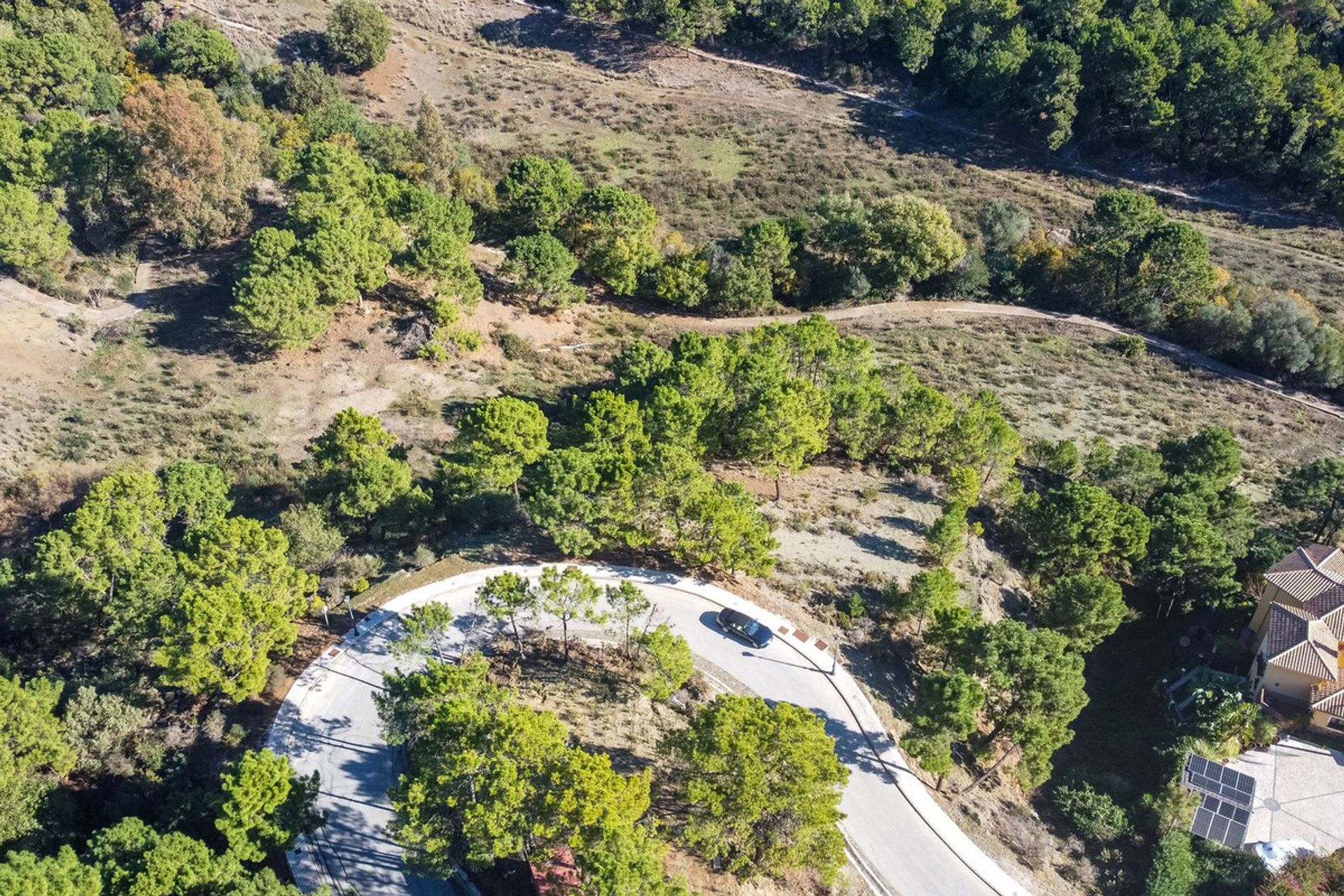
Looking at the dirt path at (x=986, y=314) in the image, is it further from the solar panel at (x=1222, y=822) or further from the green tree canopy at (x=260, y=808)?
the green tree canopy at (x=260, y=808)

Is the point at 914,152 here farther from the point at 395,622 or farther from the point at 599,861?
the point at 599,861

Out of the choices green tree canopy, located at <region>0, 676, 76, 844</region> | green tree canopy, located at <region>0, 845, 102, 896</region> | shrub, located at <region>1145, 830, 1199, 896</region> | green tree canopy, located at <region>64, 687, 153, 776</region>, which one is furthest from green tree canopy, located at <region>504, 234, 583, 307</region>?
shrub, located at <region>1145, 830, 1199, 896</region>

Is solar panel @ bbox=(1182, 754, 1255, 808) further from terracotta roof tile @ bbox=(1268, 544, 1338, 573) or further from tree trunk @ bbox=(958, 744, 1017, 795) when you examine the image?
terracotta roof tile @ bbox=(1268, 544, 1338, 573)

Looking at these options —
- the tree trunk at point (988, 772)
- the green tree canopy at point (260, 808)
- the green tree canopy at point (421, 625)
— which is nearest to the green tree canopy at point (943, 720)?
the tree trunk at point (988, 772)

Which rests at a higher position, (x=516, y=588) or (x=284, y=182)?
(x=284, y=182)

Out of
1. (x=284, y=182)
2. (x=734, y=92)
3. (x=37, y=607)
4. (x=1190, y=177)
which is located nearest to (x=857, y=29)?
(x=734, y=92)

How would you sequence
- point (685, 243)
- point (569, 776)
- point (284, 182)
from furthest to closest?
point (685, 243), point (284, 182), point (569, 776)
